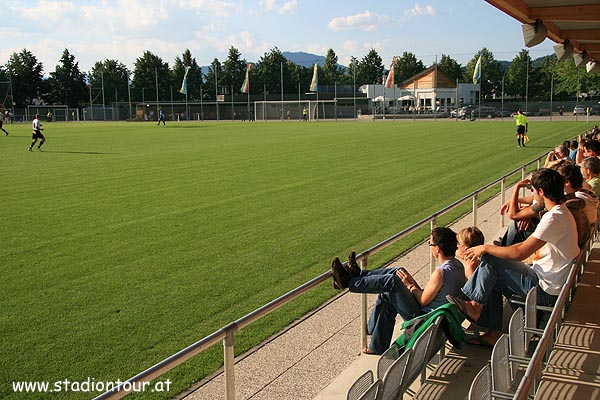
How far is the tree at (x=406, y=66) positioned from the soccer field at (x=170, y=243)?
98.9 metres

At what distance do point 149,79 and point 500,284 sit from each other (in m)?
107

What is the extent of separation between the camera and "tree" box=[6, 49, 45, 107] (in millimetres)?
100306

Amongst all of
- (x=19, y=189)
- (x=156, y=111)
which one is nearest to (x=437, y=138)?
(x=19, y=189)

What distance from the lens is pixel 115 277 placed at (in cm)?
808

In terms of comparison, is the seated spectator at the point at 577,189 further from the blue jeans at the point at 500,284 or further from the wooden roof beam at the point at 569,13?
the wooden roof beam at the point at 569,13

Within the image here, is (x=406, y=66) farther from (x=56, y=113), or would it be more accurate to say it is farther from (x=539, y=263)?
(x=539, y=263)

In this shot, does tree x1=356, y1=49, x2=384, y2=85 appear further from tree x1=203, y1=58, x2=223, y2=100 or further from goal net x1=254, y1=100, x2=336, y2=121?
goal net x1=254, y1=100, x2=336, y2=121

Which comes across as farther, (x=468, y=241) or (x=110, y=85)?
(x=110, y=85)

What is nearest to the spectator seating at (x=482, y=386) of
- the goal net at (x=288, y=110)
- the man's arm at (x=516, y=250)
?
the man's arm at (x=516, y=250)

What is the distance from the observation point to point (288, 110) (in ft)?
263

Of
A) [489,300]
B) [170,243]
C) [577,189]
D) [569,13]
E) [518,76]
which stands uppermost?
[518,76]

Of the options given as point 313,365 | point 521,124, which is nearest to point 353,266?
point 313,365

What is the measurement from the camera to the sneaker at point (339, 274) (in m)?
Answer: 4.69

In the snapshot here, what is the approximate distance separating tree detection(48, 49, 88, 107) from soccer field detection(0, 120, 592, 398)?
89.5m
